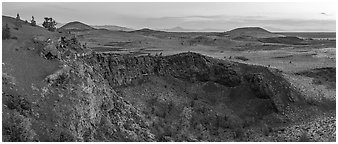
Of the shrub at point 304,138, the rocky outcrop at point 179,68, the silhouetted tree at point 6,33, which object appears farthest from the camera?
the rocky outcrop at point 179,68

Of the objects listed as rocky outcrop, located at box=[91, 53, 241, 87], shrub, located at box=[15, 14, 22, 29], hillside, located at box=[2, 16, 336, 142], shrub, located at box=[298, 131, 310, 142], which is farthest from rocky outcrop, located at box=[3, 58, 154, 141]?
shrub, located at box=[298, 131, 310, 142]

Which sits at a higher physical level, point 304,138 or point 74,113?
point 74,113

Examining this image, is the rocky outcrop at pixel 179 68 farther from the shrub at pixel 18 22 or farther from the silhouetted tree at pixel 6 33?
the silhouetted tree at pixel 6 33

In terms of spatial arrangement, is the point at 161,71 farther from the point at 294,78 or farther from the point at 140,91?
the point at 294,78

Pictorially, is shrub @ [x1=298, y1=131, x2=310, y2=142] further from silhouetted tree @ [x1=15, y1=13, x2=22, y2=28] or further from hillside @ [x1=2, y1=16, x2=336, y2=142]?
silhouetted tree @ [x1=15, y1=13, x2=22, y2=28]

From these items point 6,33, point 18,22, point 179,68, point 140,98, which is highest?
point 18,22

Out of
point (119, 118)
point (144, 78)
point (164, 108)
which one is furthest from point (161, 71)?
point (119, 118)

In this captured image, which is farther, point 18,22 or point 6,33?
point 18,22

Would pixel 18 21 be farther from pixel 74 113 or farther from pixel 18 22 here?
pixel 74 113

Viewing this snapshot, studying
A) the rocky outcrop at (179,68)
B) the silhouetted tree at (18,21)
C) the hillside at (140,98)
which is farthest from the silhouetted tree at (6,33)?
the rocky outcrop at (179,68)

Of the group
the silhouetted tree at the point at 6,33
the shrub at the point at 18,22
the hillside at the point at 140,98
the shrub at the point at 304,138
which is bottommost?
the shrub at the point at 304,138

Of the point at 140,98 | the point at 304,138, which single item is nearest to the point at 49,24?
the point at 140,98
